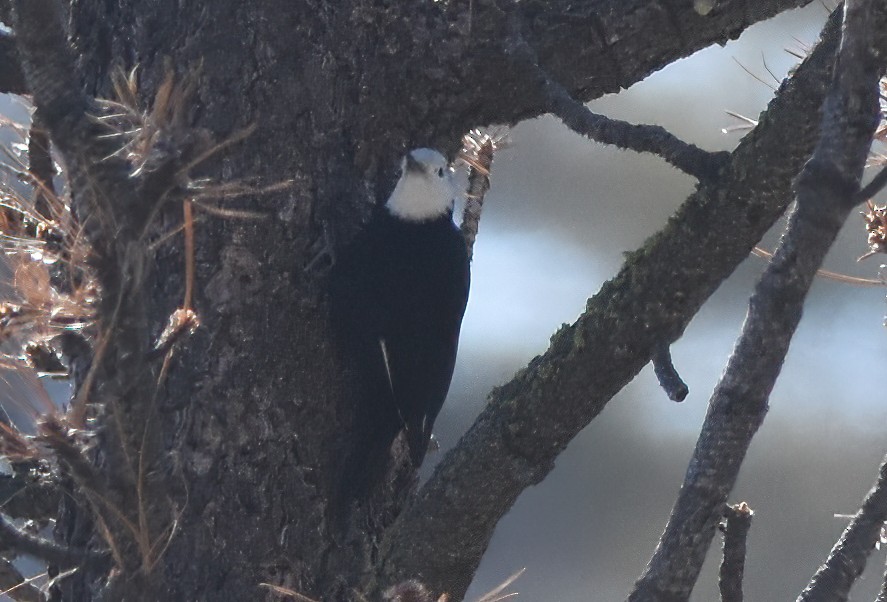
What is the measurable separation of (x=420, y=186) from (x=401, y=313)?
7.2 inches

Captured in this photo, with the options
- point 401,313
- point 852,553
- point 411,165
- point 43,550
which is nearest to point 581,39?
point 411,165

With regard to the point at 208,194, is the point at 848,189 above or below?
above

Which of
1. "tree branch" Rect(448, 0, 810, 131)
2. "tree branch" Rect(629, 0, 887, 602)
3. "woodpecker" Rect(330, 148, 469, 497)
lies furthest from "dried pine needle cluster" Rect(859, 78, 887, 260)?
"woodpecker" Rect(330, 148, 469, 497)

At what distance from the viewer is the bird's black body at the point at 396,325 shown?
1357 mm

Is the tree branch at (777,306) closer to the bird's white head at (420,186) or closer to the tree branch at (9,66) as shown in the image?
the bird's white head at (420,186)

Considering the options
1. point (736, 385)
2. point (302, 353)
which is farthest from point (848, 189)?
point (302, 353)

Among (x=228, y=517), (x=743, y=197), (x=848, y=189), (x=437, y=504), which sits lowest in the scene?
(x=228, y=517)

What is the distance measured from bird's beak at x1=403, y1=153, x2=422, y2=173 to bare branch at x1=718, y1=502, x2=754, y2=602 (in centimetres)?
61

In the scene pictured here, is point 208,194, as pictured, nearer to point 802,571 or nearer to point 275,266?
point 275,266

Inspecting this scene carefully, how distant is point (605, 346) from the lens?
118 centimetres

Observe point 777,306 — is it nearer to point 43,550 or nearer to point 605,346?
point 605,346

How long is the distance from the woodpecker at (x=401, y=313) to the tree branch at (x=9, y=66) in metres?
0.52

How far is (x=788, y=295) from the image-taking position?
905 millimetres

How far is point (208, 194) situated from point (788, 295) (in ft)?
1.66
